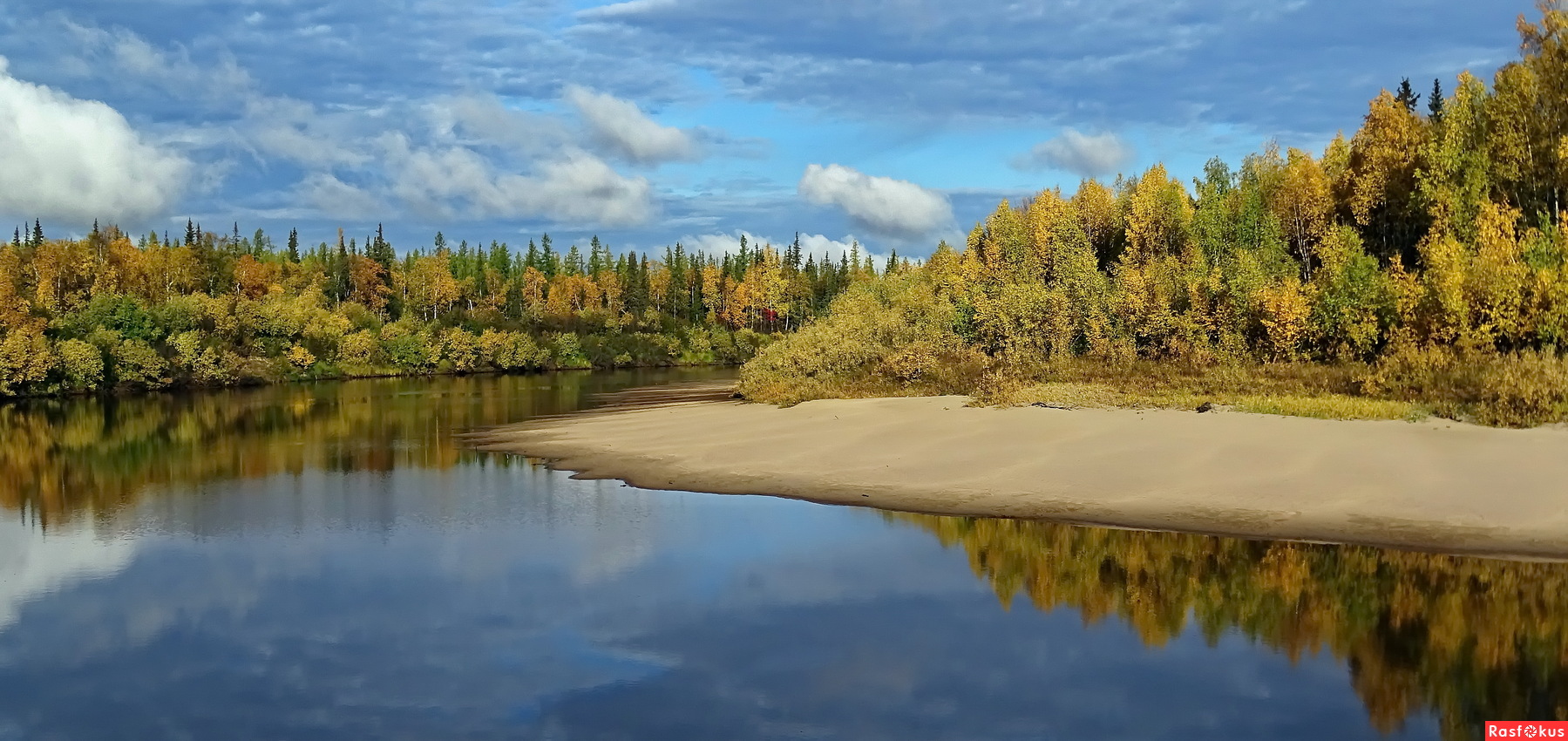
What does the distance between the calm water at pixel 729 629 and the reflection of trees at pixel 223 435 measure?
590cm

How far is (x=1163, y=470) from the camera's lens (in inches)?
867

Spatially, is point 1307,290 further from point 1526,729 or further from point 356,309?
point 356,309

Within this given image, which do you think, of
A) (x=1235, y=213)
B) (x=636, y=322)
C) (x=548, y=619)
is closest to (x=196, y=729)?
(x=548, y=619)

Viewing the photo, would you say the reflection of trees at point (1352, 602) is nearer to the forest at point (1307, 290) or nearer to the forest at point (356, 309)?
the forest at point (1307, 290)

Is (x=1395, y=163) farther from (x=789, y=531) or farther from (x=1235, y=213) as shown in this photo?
(x=789, y=531)

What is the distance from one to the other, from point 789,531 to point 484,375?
87.0 meters

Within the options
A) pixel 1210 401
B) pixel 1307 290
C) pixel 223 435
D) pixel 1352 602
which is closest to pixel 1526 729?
pixel 1352 602

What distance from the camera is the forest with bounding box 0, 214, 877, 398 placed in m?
78.8

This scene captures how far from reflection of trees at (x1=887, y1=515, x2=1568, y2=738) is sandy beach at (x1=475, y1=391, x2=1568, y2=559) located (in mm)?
1123

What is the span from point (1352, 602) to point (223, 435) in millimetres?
40794

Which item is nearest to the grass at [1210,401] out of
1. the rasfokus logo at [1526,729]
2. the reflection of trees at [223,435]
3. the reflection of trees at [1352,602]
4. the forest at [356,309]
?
the reflection of trees at [1352,602]

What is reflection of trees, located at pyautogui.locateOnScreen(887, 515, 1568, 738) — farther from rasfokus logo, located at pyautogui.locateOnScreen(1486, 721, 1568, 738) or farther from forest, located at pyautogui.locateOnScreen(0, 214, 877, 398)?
forest, located at pyautogui.locateOnScreen(0, 214, 877, 398)

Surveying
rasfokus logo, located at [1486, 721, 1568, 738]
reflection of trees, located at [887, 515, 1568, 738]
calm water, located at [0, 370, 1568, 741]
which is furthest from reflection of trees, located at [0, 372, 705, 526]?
rasfokus logo, located at [1486, 721, 1568, 738]

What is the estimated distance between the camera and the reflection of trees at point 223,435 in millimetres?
29172
